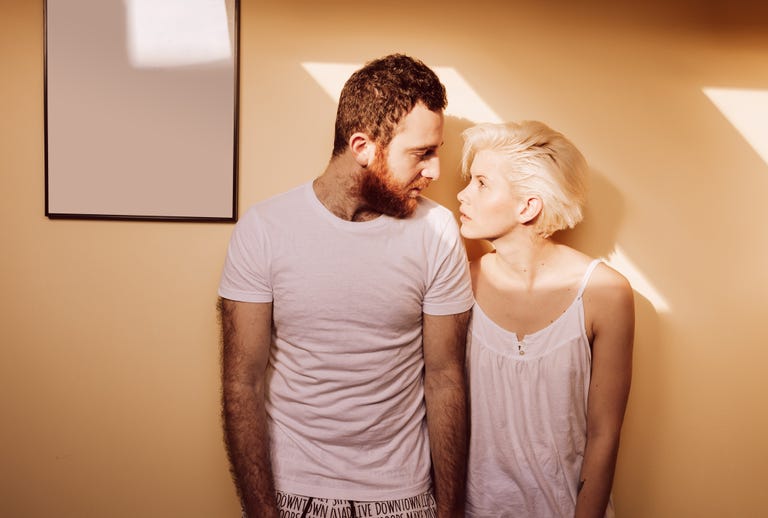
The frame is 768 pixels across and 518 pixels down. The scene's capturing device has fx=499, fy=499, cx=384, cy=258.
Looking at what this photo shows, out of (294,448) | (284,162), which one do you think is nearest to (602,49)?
(284,162)

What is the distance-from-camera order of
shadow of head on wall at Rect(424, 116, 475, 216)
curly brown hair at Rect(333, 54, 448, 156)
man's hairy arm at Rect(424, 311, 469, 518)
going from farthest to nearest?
shadow of head on wall at Rect(424, 116, 475, 216)
man's hairy arm at Rect(424, 311, 469, 518)
curly brown hair at Rect(333, 54, 448, 156)

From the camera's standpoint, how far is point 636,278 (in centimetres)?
173

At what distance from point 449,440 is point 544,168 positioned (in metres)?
0.83

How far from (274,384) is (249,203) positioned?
60cm

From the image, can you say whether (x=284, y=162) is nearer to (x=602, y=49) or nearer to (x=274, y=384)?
(x=274, y=384)

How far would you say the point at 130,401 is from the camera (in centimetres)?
171

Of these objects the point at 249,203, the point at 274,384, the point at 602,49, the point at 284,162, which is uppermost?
the point at 602,49

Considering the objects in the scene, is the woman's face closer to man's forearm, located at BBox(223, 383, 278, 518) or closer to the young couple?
the young couple

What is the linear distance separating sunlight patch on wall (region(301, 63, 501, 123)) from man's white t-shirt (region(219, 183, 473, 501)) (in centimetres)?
42

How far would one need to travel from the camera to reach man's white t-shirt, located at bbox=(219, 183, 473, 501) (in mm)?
1376

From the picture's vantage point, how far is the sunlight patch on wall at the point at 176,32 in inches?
61.1

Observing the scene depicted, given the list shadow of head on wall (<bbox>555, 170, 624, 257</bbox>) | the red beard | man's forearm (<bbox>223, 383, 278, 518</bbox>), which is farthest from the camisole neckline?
man's forearm (<bbox>223, 383, 278, 518</bbox>)

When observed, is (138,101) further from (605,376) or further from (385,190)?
(605,376)

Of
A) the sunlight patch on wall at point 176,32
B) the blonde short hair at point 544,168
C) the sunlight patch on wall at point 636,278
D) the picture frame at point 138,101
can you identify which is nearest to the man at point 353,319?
the blonde short hair at point 544,168
